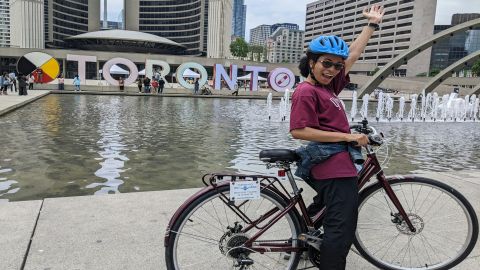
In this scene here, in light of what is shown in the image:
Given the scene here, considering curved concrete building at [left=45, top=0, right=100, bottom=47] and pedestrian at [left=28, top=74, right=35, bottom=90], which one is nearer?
pedestrian at [left=28, top=74, right=35, bottom=90]

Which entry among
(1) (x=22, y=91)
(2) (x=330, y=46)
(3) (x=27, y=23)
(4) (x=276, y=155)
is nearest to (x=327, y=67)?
(2) (x=330, y=46)

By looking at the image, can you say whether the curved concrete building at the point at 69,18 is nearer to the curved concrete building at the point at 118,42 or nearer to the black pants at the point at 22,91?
the curved concrete building at the point at 118,42

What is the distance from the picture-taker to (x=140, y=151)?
29.8 ft

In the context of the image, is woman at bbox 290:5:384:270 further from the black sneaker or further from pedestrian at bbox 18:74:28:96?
pedestrian at bbox 18:74:28:96

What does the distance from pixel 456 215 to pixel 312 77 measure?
5.92ft

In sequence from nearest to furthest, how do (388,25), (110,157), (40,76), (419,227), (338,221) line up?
(338,221) < (419,227) < (110,157) < (40,76) < (388,25)

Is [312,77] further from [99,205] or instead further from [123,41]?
[123,41]

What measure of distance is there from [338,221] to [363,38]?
1.68 m

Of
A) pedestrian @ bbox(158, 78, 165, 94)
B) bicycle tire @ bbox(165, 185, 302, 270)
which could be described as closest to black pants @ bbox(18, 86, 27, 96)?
pedestrian @ bbox(158, 78, 165, 94)

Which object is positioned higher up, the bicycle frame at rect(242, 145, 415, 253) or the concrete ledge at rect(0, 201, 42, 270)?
the bicycle frame at rect(242, 145, 415, 253)

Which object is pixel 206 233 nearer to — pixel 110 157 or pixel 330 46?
pixel 330 46

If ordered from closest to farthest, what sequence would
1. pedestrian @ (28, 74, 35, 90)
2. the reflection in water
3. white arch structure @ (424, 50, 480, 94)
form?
the reflection in water
pedestrian @ (28, 74, 35, 90)
white arch structure @ (424, 50, 480, 94)

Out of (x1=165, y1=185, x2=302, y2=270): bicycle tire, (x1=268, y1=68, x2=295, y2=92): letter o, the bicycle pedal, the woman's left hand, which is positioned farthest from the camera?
(x1=268, y1=68, x2=295, y2=92): letter o

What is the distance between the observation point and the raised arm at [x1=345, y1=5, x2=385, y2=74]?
338 centimetres
